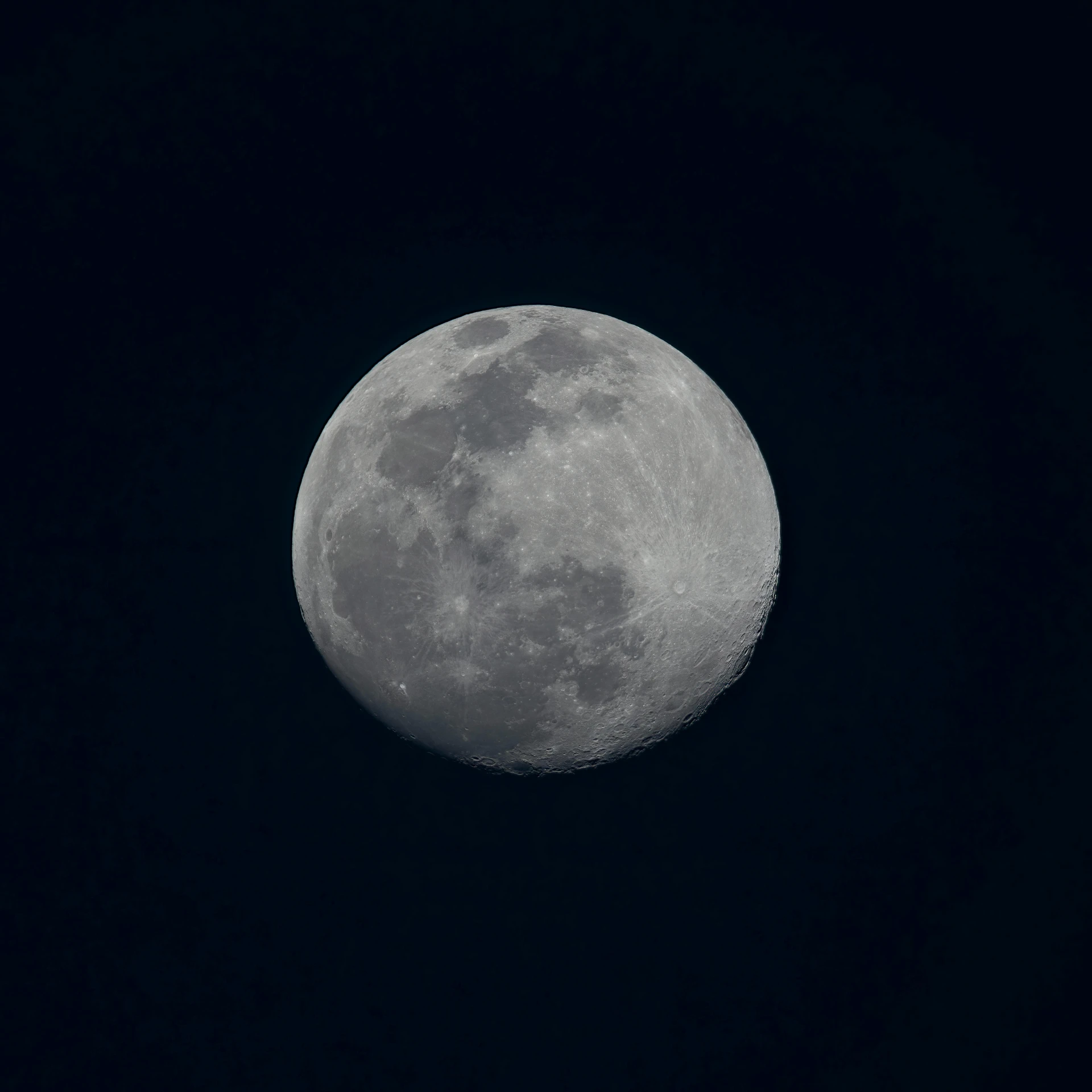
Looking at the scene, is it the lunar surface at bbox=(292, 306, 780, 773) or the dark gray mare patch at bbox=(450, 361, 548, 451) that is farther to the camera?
the dark gray mare patch at bbox=(450, 361, 548, 451)

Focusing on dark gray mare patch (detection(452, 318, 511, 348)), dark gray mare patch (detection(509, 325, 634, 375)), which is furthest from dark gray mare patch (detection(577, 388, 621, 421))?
dark gray mare patch (detection(452, 318, 511, 348))

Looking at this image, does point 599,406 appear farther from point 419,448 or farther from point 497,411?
point 419,448

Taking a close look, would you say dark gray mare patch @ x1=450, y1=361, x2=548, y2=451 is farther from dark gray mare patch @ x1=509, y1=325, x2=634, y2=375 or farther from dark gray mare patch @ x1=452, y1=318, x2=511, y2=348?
dark gray mare patch @ x1=452, y1=318, x2=511, y2=348

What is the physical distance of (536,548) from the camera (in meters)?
6.38

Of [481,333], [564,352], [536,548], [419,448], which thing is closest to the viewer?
[536,548]

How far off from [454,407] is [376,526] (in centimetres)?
103

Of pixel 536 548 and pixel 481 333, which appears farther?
pixel 481 333

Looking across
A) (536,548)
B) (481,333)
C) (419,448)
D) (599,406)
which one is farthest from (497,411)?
(536,548)

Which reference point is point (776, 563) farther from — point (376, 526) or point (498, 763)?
point (376, 526)

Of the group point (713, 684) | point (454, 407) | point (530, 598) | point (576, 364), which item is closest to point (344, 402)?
point (454, 407)

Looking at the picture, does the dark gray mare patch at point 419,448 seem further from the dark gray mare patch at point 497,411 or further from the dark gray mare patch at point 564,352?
the dark gray mare patch at point 564,352

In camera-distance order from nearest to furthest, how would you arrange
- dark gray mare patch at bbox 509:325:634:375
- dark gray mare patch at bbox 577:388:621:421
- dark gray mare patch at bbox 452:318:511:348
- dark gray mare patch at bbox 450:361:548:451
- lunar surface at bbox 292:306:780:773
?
1. lunar surface at bbox 292:306:780:773
2. dark gray mare patch at bbox 450:361:548:451
3. dark gray mare patch at bbox 577:388:621:421
4. dark gray mare patch at bbox 509:325:634:375
5. dark gray mare patch at bbox 452:318:511:348

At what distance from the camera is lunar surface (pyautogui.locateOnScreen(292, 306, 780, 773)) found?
6.41m

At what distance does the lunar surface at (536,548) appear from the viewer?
641cm
